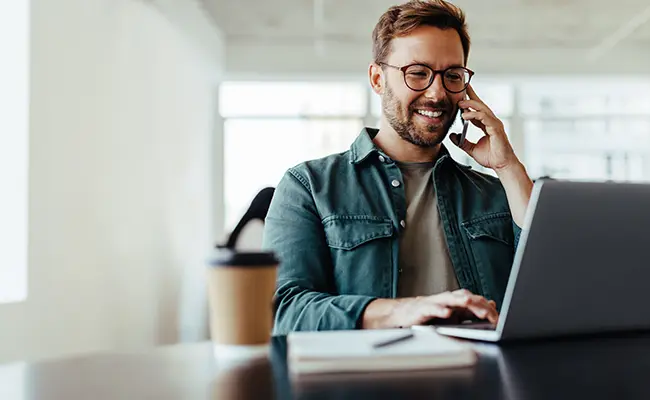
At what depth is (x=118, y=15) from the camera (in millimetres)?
3607

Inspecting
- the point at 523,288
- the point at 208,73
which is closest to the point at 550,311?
the point at 523,288

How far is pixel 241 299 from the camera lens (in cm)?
86

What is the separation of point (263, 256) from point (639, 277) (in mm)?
561

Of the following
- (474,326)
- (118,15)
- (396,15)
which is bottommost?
(474,326)

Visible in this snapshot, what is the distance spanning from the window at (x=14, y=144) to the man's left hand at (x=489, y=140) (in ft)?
5.17

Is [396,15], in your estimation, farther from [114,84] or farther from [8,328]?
[114,84]

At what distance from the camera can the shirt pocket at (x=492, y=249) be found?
5.55ft

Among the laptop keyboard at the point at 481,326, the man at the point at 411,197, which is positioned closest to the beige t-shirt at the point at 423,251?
the man at the point at 411,197

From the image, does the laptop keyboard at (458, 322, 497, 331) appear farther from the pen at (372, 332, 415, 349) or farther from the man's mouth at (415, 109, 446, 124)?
the man's mouth at (415, 109, 446, 124)

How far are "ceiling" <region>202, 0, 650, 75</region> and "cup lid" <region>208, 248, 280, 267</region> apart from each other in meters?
4.60

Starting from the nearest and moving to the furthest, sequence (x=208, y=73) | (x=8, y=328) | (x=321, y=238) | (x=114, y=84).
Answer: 1. (x=321, y=238)
2. (x=8, y=328)
3. (x=114, y=84)
4. (x=208, y=73)

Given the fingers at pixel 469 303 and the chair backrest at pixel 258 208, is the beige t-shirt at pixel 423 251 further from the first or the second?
the chair backrest at pixel 258 208

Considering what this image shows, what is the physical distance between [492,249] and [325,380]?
104 cm

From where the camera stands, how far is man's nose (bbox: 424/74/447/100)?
1759 mm
